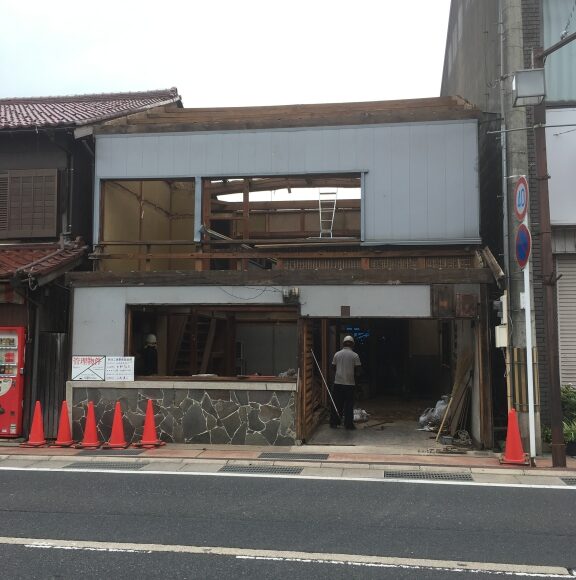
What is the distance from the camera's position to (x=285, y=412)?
33.9 feet

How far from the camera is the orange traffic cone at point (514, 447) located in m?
8.58

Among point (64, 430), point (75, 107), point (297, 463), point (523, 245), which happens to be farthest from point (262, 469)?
→ point (75, 107)

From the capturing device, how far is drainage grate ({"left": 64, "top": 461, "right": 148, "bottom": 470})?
8.66m

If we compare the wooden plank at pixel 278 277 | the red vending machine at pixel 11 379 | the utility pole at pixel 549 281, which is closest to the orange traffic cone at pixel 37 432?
the red vending machine at pixel 11 379

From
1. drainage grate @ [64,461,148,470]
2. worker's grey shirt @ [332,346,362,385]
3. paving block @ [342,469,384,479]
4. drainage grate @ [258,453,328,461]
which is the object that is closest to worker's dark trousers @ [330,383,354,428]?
worker's grey shirt @ [332,346,362,385]

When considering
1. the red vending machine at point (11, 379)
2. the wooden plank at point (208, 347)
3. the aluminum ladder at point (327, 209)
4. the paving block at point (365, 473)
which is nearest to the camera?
the paving block at point (365, 473)

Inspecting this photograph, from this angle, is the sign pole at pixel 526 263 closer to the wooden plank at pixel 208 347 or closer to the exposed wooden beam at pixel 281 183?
the exposed wooden beam at pixel 281 183

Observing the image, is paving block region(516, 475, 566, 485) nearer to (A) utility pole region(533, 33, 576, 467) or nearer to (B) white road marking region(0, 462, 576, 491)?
(B) white road marking region(0, 462, 576, 491)

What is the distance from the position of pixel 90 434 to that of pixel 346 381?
15.6 feet

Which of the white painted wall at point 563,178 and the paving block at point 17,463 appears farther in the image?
the white painted wall at point 563,178

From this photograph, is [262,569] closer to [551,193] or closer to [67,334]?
[67,334]

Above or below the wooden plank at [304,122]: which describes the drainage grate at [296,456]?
below

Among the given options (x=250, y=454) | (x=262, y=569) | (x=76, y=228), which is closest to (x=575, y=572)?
(x=262, y=569)

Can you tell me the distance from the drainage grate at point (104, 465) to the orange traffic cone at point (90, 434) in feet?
3.44
